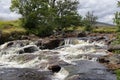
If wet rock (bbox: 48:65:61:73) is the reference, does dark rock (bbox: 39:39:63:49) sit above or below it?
below

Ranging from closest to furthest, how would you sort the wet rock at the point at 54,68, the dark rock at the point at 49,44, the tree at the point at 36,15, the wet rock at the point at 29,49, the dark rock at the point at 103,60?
the wet rock at the point at 54,68
the dark rock at the point at 103,60
the wet rock at the point at 29,49
the dark rock at the point at 49,44
the tree at the point at 36,15

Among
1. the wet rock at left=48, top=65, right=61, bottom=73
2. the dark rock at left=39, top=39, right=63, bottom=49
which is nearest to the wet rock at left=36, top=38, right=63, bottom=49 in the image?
the dark rock at left=39, top=39, right=63, bottom=49

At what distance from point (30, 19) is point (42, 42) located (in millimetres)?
20069

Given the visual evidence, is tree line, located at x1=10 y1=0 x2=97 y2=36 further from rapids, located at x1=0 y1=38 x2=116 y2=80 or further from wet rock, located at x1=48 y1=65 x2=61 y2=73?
wet rock, located at x1=48 y1=65 x2=61 y2=73

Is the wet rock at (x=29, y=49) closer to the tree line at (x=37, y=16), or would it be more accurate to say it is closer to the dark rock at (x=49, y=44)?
the dark rock at (x=49, y=44)

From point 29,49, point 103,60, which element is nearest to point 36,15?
point 29,49

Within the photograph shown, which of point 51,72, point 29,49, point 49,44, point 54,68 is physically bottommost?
point 49,44

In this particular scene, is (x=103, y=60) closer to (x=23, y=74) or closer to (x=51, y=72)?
(x=51, y=72)

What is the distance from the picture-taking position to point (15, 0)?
81.1m

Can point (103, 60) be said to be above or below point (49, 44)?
above

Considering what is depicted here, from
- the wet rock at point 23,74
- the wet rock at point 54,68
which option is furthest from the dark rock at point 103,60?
the wet rock at point 23,74

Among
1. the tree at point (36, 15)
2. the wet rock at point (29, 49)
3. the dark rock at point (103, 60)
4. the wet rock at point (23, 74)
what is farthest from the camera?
the tree at point (36, 15)

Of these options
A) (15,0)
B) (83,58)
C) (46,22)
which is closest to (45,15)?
(46,22)

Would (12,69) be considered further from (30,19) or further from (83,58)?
(30,19)
